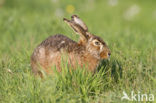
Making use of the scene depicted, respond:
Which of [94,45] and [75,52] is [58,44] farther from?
[94,45]

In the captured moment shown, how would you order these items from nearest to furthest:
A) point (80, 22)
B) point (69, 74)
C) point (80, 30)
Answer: point (69, 74) < point (80, 30) < point (80, 22)

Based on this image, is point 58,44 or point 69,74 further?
point 58,44

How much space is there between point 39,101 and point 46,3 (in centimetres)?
961

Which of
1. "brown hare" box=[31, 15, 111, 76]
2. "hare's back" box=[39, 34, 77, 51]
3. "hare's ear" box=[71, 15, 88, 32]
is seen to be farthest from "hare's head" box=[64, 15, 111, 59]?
"hare's ear" box=[71, 15, 88, 32]

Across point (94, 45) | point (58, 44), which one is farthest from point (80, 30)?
point (58, 44)

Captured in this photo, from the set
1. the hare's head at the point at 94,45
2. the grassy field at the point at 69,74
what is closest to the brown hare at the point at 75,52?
the hare's head at the point at 94,45

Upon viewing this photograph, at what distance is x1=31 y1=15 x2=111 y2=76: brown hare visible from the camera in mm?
5477

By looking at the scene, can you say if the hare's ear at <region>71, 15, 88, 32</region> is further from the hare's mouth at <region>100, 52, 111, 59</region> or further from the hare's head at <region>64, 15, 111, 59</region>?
the hare's mouth at <region>100, 52, 111, 59</region>

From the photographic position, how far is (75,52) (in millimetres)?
5551

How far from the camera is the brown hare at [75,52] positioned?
548 centimetres

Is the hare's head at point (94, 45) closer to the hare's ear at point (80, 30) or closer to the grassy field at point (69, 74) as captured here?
the hare's ear at point (80, 30)

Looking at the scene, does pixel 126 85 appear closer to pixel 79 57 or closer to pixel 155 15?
pixel 79 57

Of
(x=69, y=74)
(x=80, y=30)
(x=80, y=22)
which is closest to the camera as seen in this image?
(x=69, y=74)

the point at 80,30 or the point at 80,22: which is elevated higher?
the point at 80,22
